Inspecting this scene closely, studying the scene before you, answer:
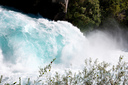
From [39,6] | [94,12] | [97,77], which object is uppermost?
[94,12]

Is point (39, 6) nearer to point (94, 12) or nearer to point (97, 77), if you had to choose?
point (94, 12)

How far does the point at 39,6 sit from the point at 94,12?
810 cm

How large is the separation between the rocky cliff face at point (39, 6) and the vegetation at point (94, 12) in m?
3.87

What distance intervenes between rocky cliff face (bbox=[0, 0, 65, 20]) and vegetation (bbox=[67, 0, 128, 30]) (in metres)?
3.87

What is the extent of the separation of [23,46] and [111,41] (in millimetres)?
15650

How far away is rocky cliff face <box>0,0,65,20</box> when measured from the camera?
12734mm

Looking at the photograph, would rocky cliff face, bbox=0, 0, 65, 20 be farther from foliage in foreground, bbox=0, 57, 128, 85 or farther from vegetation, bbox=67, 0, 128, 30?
foliage in foreground, bbox=0, 57, 128, 85

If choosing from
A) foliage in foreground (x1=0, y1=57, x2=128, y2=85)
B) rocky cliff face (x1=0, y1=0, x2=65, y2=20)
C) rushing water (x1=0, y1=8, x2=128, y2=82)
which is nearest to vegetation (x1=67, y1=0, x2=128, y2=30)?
rocky cliff face (x1=0, y1=0, x2=65, y2=20)

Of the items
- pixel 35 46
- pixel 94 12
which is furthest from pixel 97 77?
pixel 94 12

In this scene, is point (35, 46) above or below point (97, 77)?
above

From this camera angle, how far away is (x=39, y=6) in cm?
1299

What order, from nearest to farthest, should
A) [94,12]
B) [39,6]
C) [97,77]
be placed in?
[97,77] < [39,6] < [94,12]

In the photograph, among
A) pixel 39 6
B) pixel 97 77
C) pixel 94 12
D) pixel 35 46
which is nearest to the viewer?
pixel 97 77

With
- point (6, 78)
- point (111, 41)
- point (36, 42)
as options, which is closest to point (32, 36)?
point (36, 42)
